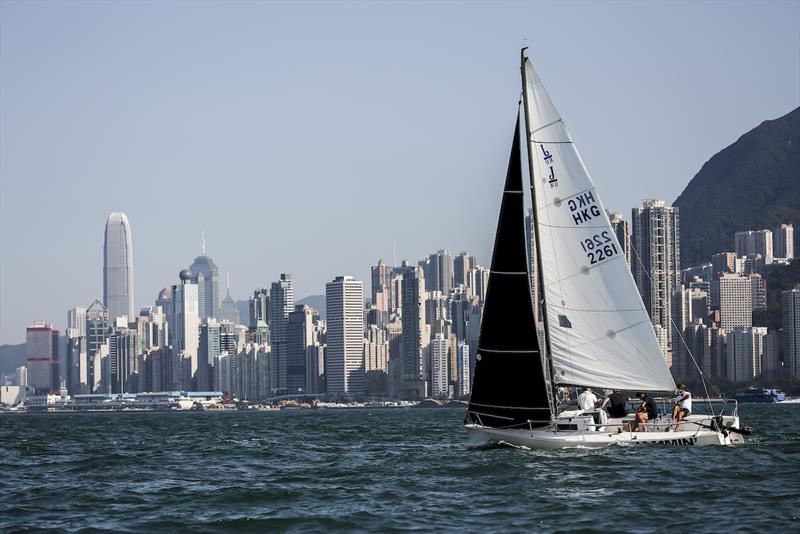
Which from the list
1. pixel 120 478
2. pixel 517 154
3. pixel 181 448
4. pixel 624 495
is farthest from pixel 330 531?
pixel 181 448

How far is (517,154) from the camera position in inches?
1348

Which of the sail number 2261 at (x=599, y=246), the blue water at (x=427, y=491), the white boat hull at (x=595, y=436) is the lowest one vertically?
the blue water at (x=427, y=491)

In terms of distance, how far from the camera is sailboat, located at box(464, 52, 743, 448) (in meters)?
33.6

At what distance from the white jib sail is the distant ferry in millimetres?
152978

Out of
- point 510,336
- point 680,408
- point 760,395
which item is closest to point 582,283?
point 510,336

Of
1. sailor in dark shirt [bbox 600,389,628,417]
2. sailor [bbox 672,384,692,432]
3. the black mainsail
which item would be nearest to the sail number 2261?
the black mainsail

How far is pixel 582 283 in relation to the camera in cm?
3378

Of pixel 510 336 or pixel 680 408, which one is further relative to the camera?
pixel 680 408

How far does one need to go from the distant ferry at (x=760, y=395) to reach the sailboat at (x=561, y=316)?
153m

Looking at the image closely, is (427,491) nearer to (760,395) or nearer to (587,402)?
(587,402)

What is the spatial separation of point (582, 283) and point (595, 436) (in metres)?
3.79

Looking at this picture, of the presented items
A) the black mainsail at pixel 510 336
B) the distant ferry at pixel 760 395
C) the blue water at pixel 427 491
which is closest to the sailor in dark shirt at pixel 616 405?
the blue water at pixel 427 491

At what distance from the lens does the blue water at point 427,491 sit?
23.7 meters

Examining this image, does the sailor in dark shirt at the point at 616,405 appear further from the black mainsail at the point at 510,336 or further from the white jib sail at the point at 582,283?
the black mainsail at the point at 510,336
